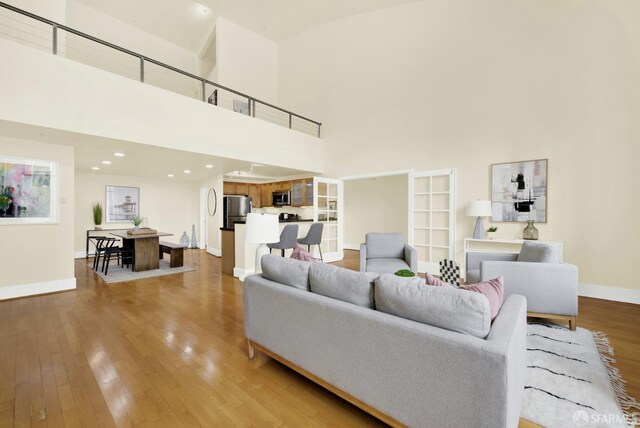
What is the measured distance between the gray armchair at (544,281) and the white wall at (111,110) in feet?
14.6

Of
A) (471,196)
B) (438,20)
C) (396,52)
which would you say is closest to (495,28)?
(438,20)

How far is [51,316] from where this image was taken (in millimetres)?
3137

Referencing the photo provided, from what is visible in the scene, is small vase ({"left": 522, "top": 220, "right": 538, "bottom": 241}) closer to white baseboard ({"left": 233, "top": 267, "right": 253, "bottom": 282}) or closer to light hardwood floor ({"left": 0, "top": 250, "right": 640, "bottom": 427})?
light hardwood floor ({"left": 0, "top": 250, "right": 640, "bottom": 427})

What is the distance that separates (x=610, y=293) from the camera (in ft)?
12.2

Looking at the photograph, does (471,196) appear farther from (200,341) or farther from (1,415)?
(1,415)

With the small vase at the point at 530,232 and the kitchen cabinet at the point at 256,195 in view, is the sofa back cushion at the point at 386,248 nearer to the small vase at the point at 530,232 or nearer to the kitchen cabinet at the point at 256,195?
the small vase at the point at 530,232

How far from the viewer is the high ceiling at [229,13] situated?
609 cm

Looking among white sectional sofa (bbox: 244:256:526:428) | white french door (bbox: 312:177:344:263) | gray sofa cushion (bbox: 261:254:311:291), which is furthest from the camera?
white french door (bbox: 312:177:344:263)

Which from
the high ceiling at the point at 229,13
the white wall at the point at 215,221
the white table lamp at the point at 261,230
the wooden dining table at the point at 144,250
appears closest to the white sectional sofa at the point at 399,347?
the white table lamp at the point at 261,230

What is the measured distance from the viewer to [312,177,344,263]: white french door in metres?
6.52

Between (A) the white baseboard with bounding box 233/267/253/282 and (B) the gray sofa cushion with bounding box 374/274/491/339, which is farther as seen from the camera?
(A) the white baseboard with bounding box 233/267/253/282

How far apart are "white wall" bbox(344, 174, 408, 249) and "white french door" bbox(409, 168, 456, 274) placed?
66.6 inches

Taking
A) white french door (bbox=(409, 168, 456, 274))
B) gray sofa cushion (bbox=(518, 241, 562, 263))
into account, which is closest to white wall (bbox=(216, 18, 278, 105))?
white french door (bbox=(409, 168, 456, 274))

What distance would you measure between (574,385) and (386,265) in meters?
2.21
